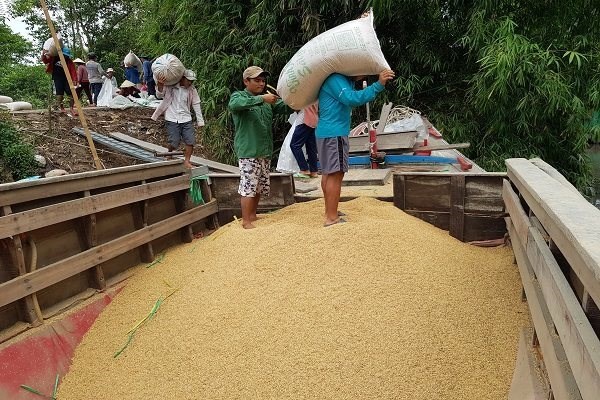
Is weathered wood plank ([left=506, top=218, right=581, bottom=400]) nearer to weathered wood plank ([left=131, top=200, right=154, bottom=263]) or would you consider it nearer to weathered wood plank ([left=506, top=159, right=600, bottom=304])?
weathered wood plank ([left=506, top=159, right=600, bottom=304])

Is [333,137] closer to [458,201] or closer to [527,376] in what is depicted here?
[458,201]

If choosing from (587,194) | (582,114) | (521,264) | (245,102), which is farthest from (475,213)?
(587,194)

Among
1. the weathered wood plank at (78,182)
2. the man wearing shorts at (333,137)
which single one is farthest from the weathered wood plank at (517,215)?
the weathered wood plank at (78,182)

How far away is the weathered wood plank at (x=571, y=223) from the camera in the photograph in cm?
111

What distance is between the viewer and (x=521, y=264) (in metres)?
2.23

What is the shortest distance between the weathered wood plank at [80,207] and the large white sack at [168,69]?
202 cm

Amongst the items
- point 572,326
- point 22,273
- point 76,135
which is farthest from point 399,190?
point 76,135

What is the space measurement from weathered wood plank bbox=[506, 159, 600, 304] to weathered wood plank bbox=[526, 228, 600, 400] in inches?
4.3

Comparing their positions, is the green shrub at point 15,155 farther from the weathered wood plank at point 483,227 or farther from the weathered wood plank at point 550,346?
the weathered wood plank at point 550,346

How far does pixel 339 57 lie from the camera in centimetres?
314

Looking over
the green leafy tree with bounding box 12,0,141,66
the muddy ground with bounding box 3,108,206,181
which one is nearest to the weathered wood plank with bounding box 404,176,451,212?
the muddy ground with bounding box 3,108,206,181

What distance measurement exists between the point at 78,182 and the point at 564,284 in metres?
2.61

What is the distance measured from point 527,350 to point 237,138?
2.52 meters

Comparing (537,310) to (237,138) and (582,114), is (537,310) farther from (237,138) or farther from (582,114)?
(582,114)
